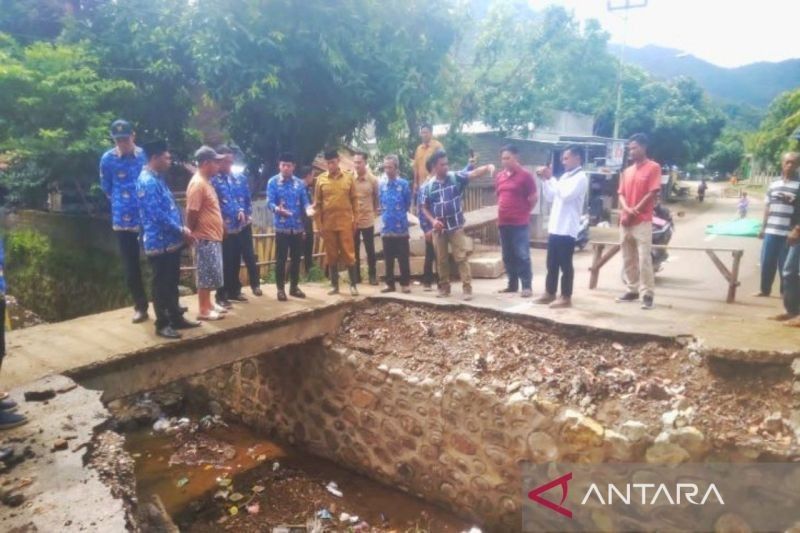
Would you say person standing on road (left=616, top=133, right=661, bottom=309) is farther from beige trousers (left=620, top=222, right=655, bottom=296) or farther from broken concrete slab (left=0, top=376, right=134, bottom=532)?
broken concrete slab (left=0, top=376, right=134, bottom=532)

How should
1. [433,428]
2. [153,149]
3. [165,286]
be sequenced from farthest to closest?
[433,428], [165,286], [153,149]

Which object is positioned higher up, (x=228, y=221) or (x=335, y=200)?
(x=335, y=200)

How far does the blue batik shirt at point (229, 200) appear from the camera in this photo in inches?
221

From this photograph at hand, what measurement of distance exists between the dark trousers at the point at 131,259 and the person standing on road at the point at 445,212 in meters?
3.26

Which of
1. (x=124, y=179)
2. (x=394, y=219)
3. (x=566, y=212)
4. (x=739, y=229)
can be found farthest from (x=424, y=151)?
(x=739, y=229)

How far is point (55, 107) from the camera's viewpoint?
880cm

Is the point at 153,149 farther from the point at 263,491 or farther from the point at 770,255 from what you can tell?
the point at 770,255

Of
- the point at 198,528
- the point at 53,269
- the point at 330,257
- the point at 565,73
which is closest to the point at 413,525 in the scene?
the point at 198,528

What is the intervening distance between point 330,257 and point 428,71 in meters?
6.23

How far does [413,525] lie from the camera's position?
5160 mm

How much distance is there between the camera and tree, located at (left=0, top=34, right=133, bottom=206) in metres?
8.52

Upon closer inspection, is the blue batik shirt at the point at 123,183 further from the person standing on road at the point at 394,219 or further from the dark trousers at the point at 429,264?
the dark trousers at the point at 429,264

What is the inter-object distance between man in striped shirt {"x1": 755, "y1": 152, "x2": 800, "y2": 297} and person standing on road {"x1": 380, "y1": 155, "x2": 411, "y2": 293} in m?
4.20

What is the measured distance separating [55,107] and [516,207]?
8.28 meters
